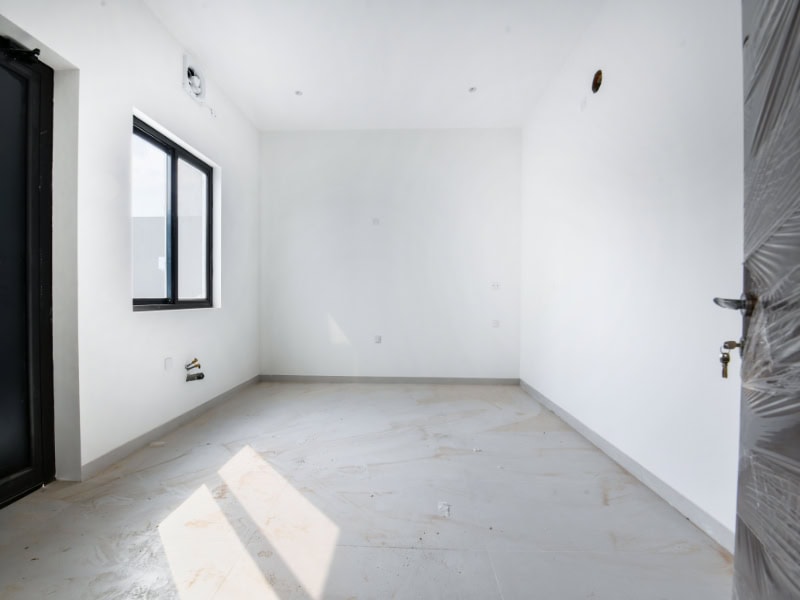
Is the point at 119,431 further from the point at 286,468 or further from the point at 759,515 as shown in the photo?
the point at 759,515

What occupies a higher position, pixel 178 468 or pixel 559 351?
pixel 559 351

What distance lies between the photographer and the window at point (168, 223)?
2504 millimetres

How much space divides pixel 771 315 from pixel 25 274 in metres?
2.92

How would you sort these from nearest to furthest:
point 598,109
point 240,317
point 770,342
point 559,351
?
point 770,342
point 598,109
point 559,351
point 240,317

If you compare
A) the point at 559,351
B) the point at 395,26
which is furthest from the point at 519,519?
the point at 395,26

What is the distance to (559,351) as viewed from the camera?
3080 millimetres

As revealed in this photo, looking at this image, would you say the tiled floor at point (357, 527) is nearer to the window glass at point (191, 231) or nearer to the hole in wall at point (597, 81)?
the window glass at point (191, 231)

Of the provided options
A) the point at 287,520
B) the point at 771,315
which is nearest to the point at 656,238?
the point at 771,315

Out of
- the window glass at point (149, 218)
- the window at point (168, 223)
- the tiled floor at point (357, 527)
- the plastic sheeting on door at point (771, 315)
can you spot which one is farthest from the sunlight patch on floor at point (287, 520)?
the window glass at point (149, 218)

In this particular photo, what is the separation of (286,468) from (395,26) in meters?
3.13

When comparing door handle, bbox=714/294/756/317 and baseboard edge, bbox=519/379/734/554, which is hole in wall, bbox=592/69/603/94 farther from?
baseboard edge, bbox=519/379/734/554

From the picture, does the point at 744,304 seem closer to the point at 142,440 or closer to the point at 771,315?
the point at 771,315

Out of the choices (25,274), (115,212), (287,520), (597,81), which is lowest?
(287,520)

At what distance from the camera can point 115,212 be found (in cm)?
209
